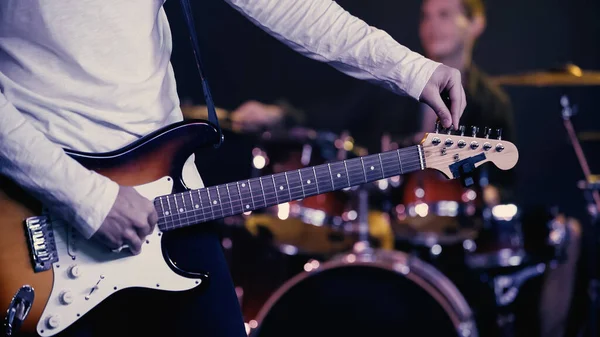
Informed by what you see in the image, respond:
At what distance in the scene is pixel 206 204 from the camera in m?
1.52

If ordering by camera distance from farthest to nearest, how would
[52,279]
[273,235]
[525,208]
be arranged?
[525,208] < [273,235] < [52,279]

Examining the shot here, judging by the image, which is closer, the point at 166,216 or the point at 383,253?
the point at 166,216

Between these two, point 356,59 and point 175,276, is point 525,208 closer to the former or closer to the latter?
point 356,59

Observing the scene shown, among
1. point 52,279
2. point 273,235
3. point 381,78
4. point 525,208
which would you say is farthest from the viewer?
point 525,208

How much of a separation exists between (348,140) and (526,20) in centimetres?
152

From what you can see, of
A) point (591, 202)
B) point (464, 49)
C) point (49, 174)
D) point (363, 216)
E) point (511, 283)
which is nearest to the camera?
point (49, 174)

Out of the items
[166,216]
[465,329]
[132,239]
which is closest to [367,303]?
[465,329]

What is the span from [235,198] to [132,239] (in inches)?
10.9

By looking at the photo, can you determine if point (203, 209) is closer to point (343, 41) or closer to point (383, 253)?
point (343, 41)

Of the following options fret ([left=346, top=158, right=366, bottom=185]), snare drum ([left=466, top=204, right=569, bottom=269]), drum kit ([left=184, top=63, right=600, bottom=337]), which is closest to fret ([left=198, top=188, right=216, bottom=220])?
fret ([left=346, top=158, right=366, bottom=185])

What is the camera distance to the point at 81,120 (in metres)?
1.44

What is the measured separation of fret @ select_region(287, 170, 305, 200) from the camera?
1.58m

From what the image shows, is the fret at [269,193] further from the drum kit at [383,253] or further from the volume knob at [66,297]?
the drum kit at [383,253]

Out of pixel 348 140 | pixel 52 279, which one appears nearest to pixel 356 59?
pixel 52 279
